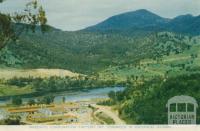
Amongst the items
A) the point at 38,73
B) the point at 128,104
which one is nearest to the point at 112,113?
the point at 128,104

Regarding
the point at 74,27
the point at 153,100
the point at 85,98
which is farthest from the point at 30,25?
the point at 153,100

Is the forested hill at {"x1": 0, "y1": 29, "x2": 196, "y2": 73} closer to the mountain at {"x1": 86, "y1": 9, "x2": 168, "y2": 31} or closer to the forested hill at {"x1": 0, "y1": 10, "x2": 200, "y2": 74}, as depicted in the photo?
the forested hill at {"x1": 0, "y1": 10, "x2": 200, "y2": 74}

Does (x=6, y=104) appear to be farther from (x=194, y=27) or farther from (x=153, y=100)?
(x=194, y=27)

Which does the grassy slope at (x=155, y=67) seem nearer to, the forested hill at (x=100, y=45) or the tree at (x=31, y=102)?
the forested hill at (x=100, y=45)

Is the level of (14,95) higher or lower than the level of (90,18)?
lower

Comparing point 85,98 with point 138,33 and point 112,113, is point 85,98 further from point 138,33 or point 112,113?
point 138,33

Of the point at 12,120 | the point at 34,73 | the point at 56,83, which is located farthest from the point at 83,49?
the point at 12,120
